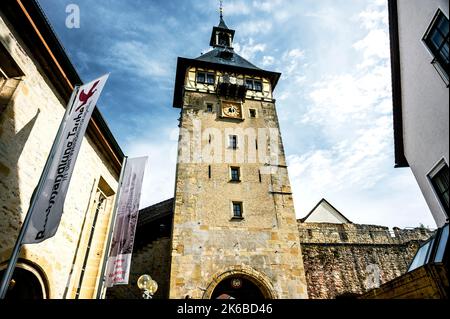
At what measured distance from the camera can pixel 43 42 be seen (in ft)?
19.6

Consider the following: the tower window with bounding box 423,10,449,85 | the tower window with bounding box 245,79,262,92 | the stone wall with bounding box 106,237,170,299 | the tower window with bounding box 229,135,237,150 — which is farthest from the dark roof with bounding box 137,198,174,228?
the tower window with bounding box 423,10,449,85

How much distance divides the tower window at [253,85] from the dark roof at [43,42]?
1334 cm

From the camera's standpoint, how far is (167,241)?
1465 cm

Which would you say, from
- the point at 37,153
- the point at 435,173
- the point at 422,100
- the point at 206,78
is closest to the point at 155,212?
the point at 206,78

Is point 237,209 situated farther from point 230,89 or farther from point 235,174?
point 230,89

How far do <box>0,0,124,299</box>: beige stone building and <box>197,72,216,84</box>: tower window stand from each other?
11.4m

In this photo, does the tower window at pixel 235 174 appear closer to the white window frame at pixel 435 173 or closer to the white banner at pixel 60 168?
the white window frame at pixel 435 173

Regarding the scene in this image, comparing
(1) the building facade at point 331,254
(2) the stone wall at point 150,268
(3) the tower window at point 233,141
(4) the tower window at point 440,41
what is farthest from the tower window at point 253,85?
(4) the tower window at point 440,41

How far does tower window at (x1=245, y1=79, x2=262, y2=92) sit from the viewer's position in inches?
762

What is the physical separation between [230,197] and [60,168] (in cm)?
969

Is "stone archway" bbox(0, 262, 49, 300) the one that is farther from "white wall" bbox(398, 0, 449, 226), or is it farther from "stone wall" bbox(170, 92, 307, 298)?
"white wall" bbox(398, 0, 449, 226)
